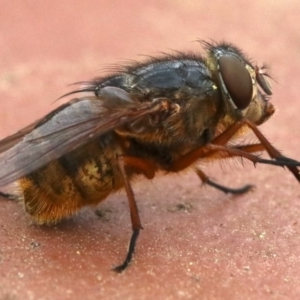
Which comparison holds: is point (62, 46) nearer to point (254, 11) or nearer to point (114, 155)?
point (254, 11)

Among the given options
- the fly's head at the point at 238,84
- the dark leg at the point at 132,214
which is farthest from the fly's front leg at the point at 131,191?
the fly's head at the point at 238,84

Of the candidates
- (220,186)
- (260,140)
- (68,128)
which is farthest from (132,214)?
(220,186)

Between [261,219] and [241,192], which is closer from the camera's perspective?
[261,219]

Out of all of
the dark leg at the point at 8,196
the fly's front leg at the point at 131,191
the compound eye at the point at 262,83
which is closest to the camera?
the fly's front leg at the point at 131,191

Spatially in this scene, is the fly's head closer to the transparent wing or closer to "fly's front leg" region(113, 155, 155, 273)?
the transparent wing

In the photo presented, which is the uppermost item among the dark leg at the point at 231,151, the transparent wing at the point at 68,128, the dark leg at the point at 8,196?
the transparent wing at the point at 68,128

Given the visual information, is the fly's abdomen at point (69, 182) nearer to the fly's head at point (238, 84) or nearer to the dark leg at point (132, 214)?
the dark leg at point (132, 214)

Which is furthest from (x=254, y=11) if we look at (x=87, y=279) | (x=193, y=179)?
(x=87, y=279)
